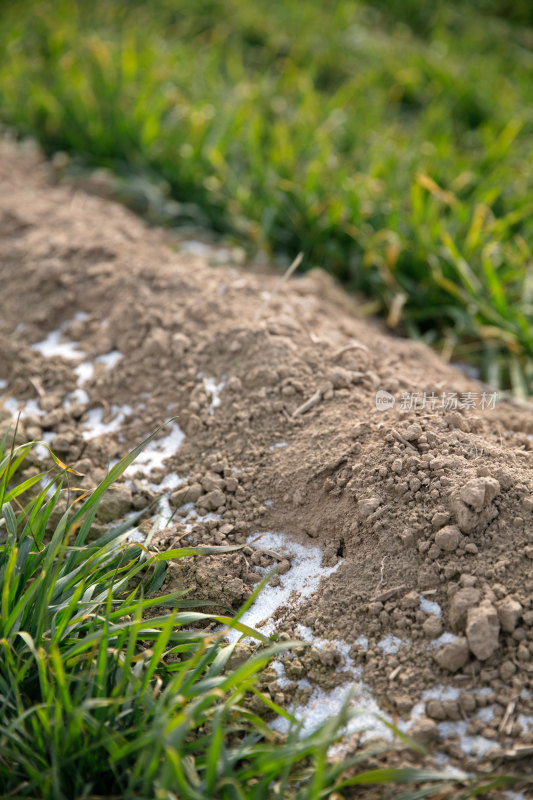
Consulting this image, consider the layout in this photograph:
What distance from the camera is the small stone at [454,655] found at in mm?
1477

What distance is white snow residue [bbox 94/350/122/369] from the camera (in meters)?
2.40

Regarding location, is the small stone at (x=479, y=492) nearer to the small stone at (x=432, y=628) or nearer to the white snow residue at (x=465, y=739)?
the small stone at (x=432, y=628)

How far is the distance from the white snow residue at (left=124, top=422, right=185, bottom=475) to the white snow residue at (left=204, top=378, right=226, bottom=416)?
0.14 m

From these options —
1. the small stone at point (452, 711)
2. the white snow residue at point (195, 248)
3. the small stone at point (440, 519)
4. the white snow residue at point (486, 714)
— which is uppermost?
the small stone at point (440, 519)

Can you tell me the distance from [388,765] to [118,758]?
57 centimetres

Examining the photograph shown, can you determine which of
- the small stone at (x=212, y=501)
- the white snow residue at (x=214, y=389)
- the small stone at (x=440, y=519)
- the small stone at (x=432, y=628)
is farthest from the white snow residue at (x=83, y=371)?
the small stone at (x=432, y=628)

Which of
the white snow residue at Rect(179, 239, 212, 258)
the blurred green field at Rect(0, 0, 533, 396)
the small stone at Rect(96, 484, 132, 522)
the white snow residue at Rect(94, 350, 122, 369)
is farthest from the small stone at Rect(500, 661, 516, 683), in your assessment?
the white snow residue at Rect(179, 239, 212, 258)

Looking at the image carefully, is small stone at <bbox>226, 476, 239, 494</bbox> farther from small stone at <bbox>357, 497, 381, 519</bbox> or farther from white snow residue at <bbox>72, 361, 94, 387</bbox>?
white snow residue at <bbox>72, 361, 94, 387</bbox>

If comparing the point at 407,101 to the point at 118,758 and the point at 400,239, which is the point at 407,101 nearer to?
the point at 400,239

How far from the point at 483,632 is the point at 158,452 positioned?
1117 mm

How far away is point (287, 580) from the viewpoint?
5.84 ft

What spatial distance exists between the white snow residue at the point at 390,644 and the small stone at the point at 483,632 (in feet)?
0.54

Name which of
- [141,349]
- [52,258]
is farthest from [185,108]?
[141,349]

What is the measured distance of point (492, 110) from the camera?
4.37 m
